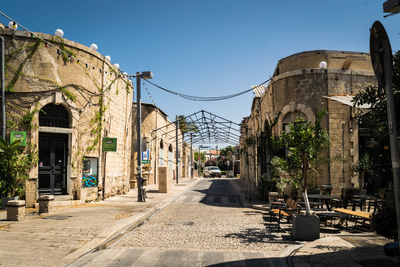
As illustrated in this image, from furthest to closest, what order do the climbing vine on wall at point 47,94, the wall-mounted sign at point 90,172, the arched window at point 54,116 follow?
the wall-mounted sign at point 90,172 → the arched window at point 54,116 → the climbing vine on wall at point 47,94

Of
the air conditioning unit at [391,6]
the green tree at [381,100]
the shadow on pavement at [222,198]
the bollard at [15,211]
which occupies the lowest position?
the shadow on pavement at [222,198]

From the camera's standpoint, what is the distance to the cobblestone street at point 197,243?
5.62 metres

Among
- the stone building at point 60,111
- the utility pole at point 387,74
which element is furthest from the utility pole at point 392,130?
the stone building at point 60,111

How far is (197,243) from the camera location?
22.6 feet

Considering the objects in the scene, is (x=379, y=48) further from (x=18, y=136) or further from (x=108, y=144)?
(x=108, y=144)

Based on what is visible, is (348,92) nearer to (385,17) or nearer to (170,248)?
(385,17)

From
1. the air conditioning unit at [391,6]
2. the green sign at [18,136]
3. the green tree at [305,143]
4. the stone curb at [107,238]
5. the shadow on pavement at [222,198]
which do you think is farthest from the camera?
the shadow on pavement at [222,198]

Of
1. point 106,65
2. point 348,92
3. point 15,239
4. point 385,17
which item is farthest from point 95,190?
point 385,17

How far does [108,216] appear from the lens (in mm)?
10102

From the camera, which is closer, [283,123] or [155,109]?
[283,123]

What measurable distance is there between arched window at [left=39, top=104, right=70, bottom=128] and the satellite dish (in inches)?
489

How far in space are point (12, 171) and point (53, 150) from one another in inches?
77.6

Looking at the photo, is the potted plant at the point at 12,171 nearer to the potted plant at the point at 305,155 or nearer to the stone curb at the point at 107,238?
the stone curb at the point at 107,238

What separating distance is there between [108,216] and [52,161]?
16.2 ft
